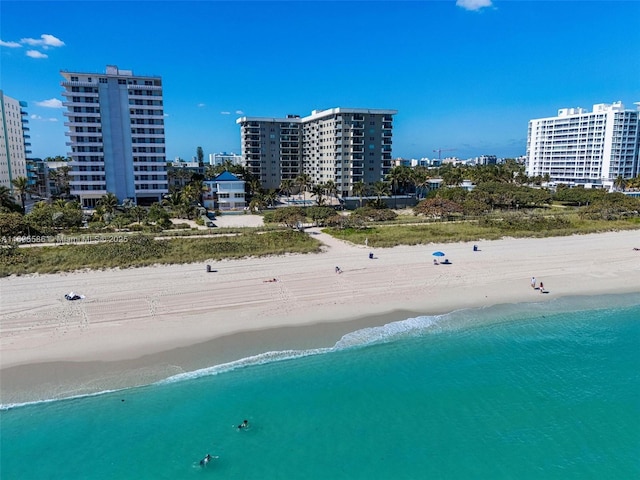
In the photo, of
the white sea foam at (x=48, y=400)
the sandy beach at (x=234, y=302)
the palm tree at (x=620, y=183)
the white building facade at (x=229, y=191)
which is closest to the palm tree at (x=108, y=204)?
the white building facade at (x=229, y=191)

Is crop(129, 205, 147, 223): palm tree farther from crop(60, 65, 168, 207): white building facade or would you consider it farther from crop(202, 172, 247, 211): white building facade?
crop(60, 65, 168, 207): white building facade

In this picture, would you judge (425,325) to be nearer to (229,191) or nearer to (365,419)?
(365,419)

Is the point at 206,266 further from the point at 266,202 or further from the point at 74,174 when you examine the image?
the point at 74,174

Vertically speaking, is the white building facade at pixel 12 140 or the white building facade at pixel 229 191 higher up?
the white building facade at pixel 12 140

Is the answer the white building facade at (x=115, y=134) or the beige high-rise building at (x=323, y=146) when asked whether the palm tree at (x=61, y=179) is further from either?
the beige high-rise building at (x=323, y=146)

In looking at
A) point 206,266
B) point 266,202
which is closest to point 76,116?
point 266,202

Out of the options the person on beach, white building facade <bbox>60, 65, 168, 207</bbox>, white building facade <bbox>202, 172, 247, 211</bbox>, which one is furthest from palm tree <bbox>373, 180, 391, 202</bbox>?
the person on beach
